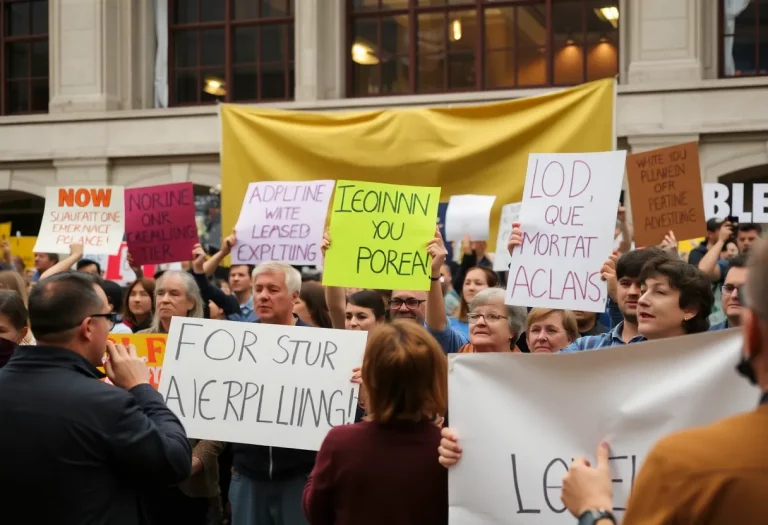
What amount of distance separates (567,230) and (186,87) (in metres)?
15.8

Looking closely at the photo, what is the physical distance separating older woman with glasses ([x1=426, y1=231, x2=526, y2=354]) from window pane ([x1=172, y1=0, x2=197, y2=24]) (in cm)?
1654

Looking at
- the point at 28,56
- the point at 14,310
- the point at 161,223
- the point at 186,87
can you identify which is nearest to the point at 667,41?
the point at 186,87

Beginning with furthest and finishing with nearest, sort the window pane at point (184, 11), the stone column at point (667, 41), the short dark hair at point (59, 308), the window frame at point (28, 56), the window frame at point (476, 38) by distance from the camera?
the window frame at point (28, 56) → the window pane at point (184, 11) → the window frame at point (476, 38) → the stone column at point (667, 41) → the short dark hair at point (59, 308)

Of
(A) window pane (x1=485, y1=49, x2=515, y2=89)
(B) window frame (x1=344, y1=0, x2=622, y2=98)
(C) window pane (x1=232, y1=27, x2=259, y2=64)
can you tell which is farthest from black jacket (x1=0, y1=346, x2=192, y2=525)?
(C) window pane (x1=232, y1=27, x2=259, y2=64)

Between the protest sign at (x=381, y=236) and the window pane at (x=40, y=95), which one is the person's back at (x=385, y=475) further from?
the window pane at (x=40, y=95)

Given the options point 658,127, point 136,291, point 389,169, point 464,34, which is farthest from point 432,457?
point 464,34

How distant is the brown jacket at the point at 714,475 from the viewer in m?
1.83

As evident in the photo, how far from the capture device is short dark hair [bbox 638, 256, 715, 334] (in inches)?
172

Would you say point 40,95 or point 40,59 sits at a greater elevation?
point 40,59

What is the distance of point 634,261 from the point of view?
4918mm

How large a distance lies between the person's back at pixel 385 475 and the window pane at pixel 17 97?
19.9 m

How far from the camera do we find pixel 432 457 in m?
3.30

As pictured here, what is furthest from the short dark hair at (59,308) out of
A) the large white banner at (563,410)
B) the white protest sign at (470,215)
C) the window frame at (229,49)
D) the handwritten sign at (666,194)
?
the window frame at (229,49)

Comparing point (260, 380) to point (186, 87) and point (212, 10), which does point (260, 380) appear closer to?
point (186, 87)
